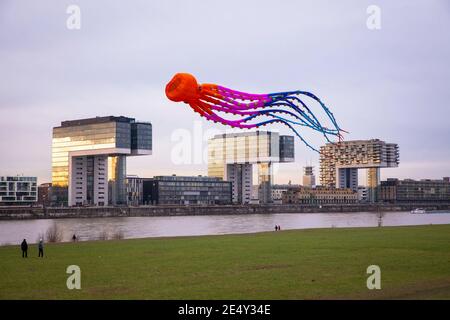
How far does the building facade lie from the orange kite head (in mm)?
172180

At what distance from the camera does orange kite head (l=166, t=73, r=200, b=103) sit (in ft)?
75.7

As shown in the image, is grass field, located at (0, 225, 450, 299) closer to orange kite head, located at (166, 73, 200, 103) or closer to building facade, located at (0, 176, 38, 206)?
orange kite head, located at (166, 73, 200, 103)

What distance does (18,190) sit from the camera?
187500 mm

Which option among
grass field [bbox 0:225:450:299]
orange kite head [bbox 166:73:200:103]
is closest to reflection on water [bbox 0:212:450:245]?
grass field [bbox 0:225:450:299]

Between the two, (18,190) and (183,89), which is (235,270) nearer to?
(183,89)

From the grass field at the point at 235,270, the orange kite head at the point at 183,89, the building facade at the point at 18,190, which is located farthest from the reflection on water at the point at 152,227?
the building facade at the point at 18,190

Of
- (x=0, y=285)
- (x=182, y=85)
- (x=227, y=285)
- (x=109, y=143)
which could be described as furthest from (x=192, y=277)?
(x=109, y=143)

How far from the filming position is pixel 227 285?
87.5 feet

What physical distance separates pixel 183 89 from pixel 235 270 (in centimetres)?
1144

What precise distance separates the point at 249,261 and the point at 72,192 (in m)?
171

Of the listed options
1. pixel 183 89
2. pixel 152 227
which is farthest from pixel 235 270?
pixel 152 227

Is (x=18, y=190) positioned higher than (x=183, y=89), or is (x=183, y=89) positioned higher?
(x=183, y=89)
